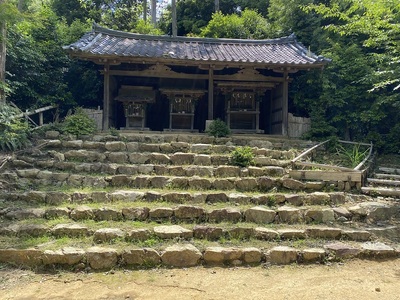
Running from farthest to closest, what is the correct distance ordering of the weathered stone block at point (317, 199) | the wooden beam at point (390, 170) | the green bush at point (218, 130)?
the green bush at point (218, 130), the wooden beam at point (390, 170), the weathered stone block at point (317, 199)

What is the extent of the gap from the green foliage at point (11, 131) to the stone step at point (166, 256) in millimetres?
4226

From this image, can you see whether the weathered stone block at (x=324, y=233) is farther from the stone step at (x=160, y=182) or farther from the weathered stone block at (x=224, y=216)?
the stone step at (x=160, y=182)

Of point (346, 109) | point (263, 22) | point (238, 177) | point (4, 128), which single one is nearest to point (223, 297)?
point (238, 177)

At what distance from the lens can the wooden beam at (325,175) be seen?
711cm

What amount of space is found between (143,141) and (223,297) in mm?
6391

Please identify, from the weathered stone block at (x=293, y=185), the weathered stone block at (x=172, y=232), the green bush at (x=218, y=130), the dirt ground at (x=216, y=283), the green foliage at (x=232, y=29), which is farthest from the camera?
the green foliage at (x=232, y=29)

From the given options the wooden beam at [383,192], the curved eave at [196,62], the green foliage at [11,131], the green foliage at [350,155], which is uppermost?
the curved eave at [196,62]

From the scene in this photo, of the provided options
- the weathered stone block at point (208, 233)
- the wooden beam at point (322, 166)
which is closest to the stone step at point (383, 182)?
the wooden beam at point (322, 166)

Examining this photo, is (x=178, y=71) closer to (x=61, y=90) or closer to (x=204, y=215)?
(x=61, y=90)

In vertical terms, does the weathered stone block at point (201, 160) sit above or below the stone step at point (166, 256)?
above

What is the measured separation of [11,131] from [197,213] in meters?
5.90

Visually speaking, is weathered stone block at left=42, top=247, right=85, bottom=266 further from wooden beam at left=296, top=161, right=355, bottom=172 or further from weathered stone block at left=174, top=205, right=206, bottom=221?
wooden beam at left=296, top=161, right=355, bottom=172

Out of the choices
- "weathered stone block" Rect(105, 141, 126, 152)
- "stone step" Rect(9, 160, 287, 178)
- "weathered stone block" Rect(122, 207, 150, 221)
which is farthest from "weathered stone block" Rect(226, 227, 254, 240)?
"weathered stone block" Rect(105, 141, 126, 152)

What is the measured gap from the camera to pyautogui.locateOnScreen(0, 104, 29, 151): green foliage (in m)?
7.75
